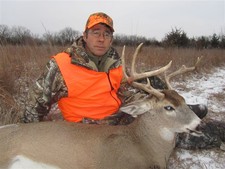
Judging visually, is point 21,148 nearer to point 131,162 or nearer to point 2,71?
point 131,162

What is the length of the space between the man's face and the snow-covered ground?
1.70 metres

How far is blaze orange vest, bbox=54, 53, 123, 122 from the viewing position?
4.10 metres

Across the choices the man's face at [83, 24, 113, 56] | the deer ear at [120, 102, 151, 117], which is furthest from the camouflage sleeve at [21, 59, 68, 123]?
the deer ear at [120, 102, 151, 117]

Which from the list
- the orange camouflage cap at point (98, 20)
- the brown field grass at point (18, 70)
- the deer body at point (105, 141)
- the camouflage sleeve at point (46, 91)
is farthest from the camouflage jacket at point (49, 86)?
the brown field grass at point (18, 70)

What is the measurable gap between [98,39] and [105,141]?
1.41 meters

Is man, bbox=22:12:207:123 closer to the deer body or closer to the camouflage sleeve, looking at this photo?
the camouflage sleeve

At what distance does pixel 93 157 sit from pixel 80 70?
3.93 ft

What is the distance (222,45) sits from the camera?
1002 inches

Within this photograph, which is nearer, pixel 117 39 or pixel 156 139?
pixel 156 139

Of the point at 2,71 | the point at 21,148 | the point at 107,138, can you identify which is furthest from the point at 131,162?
the point at 2,71

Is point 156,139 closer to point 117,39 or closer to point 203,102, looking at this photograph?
point 203,102

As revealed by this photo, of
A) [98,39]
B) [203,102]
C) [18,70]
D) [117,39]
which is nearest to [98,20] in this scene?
[98,39]

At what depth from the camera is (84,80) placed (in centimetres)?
411

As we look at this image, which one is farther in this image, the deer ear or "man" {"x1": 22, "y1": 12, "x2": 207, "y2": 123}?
"man" {"x1": 22, "y1": 12, "x2": 207, "y2": 123}
